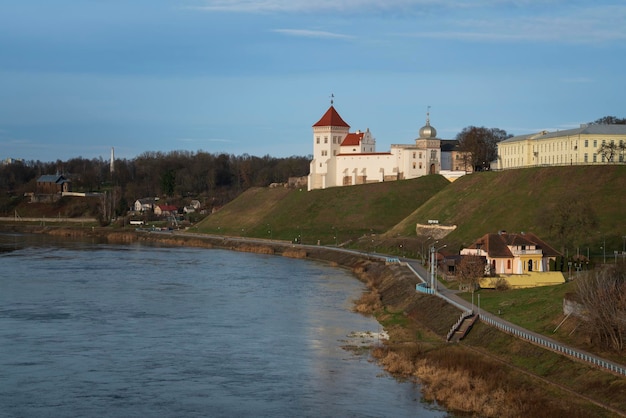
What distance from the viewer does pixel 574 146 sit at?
97.2 meters

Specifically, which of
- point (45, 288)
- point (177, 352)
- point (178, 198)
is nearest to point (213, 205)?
point (178, 198)

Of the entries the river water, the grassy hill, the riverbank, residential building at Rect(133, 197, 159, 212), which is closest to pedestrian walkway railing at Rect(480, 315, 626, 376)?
the riverbank

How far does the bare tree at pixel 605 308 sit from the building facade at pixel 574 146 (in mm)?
58435

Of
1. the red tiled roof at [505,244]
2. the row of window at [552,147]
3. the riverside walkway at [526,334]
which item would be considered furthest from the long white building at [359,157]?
the riverside walkway at [526,334]

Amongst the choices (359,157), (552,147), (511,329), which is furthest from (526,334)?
(359,157)

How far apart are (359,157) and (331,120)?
671 cm

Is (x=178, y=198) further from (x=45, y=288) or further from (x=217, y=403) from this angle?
(x=217, y=403)

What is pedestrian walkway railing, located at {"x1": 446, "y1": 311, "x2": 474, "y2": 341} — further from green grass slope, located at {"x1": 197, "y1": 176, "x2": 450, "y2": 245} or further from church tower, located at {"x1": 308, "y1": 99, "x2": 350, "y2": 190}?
church tower, located at {"x1": 308, "y1": 99, "x2": 350, "y2": 190}

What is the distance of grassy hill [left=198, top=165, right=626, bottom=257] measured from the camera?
7975 cm

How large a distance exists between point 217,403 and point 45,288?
1339 inches

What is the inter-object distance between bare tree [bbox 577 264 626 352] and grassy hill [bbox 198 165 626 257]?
3162 cm

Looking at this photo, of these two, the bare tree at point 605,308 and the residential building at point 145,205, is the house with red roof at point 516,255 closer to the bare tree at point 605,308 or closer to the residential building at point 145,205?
the bare tree at point 605,308

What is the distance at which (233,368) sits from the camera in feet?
126

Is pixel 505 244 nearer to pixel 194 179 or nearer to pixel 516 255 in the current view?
pixel 516 255
